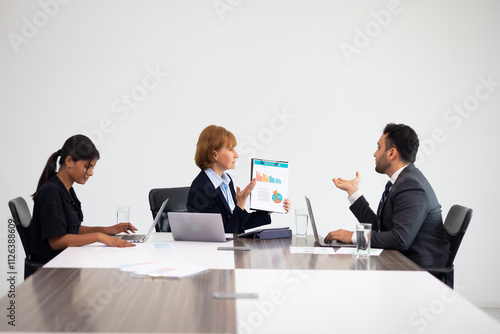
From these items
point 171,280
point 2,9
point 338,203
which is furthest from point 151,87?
point 171,280

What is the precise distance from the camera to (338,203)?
16.6 feet

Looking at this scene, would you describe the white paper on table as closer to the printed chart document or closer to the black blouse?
the printed chart document

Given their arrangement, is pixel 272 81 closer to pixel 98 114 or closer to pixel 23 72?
pixel 98 114

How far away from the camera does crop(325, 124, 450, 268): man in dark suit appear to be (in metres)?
2.84

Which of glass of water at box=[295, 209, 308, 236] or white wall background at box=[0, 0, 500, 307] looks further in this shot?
white wall background at box=[0, 0, 500, 307]

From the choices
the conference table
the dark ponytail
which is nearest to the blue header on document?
the conference table

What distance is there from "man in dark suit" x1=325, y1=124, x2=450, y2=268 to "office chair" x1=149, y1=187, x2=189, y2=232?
4.06ft

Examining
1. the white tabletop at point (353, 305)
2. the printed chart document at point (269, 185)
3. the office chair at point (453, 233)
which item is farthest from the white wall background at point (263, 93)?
the white tabletop at point (353, 305)

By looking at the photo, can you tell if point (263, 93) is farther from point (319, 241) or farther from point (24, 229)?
point (24, 229)

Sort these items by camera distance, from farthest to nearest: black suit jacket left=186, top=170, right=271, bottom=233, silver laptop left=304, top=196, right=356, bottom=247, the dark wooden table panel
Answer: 1. black suit jacket left=186, top=170, right=271, bottom=233
2. silver laptop left=304, top=196, right=356, bottom=247
3. the dark wooden table panel

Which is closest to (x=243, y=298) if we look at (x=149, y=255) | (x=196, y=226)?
(x=149, y=255)

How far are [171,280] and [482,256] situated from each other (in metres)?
3.90

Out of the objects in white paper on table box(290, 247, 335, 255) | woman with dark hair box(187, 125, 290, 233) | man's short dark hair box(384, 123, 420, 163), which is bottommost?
white paper on table box(290, 247, 335, 255)

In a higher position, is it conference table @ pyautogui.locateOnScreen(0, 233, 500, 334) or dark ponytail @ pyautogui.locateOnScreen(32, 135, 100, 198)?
dark ponytail @ pyautogui.locateOnScreen(32, 135, 100, 198)
